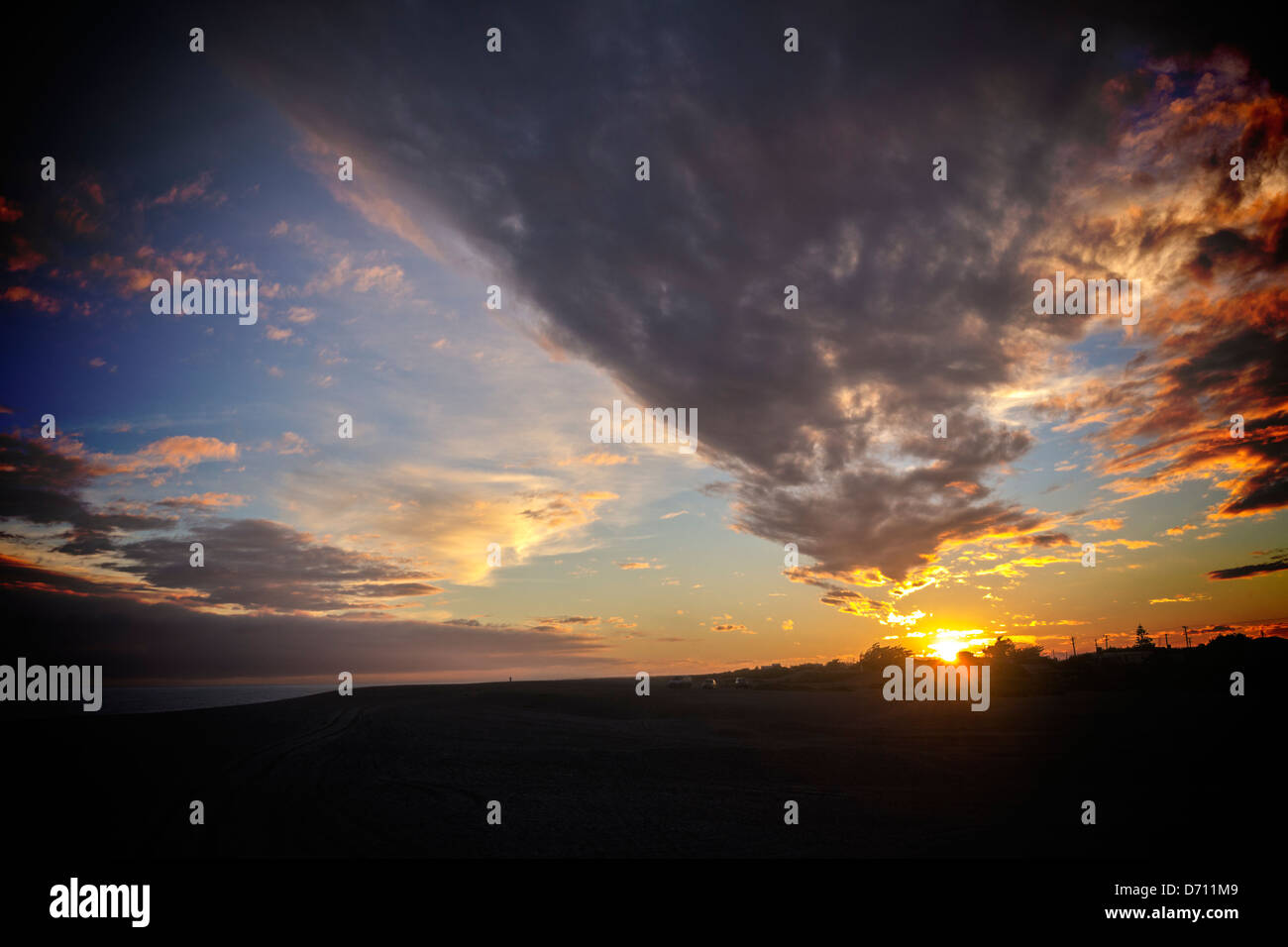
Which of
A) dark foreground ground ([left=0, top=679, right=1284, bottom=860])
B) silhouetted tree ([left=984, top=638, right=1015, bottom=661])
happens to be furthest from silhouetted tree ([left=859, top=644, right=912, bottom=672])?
dark foreground ground ([left=0, top=679, right=1284, bottom=860])

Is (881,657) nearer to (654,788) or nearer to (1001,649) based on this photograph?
(1001,649)

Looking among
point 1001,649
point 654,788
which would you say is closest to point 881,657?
point 1001,649

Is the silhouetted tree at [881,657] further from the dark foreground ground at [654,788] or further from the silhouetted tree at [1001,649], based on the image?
the dark foreground ground at [654,788]

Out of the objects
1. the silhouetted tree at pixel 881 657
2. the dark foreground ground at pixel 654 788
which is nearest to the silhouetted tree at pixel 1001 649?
the silhouetted tree at pixel 881 657

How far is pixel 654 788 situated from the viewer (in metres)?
20.9

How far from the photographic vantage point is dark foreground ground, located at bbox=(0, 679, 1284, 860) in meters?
14.5

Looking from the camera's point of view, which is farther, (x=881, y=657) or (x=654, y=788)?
(x=881, y=657)

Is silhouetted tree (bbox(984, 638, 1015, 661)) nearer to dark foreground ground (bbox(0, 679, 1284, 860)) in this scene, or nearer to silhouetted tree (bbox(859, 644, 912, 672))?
silhouetted tree (bbox(859, 644, 912, 672))

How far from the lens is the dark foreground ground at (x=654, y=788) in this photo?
47.7 feet

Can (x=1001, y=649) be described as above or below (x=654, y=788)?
below

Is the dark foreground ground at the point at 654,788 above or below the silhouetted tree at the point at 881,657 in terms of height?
above

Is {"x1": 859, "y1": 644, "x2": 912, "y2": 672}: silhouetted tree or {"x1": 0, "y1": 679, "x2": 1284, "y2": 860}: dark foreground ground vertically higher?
{"x1": 0, "y1": 679, "x2": 1284, "y2": 860}: dark foreground ground
